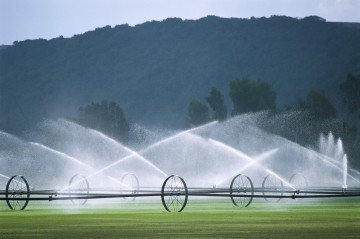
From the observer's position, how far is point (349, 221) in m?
36.6

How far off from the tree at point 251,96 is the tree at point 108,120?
28042 millimetres

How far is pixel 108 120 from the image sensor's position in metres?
194

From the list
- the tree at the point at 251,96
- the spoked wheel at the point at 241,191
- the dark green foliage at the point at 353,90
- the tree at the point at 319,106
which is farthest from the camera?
the dark green foliage at the point at 353,90

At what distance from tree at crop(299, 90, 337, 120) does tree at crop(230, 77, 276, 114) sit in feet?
37.3

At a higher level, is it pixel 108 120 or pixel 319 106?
pixel 108 120

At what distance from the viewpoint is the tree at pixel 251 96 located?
171m

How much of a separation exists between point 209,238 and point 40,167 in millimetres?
155293

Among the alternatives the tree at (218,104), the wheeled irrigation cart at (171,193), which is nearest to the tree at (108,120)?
the tree at (218,104)

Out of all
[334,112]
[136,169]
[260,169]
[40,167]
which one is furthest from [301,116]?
[40,167]

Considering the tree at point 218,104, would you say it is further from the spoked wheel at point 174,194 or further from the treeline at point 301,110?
the spoked wheel at point 174,194

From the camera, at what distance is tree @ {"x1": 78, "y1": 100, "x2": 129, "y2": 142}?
191500 mm

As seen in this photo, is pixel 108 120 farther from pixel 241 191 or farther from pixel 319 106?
pixel 241 191

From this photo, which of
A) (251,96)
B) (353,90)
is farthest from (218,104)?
(353,90)

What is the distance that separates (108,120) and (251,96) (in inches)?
1360
